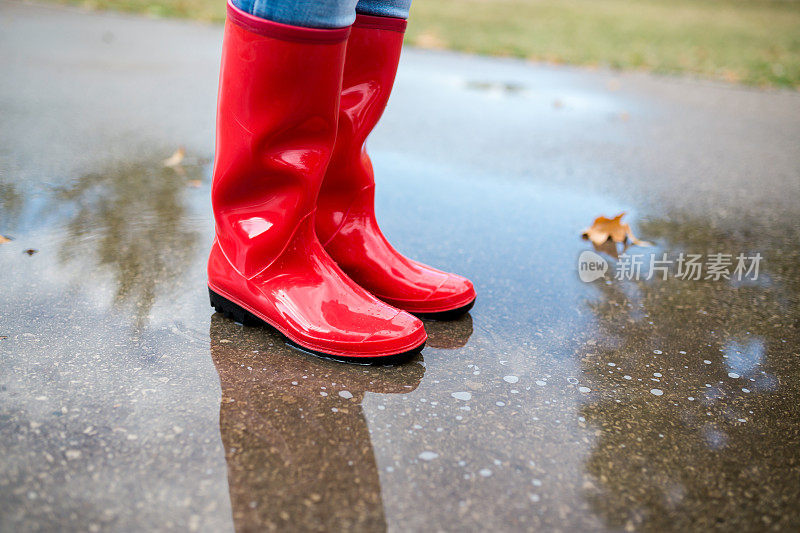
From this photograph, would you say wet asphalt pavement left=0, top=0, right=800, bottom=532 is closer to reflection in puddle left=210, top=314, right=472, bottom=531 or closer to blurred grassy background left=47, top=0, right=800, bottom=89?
reflection in puddle left=210, top=314, right=472, bottom=531

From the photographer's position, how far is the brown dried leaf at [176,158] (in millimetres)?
2667

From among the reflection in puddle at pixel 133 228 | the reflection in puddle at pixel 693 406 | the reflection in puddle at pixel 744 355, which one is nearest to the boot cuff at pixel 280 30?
the reflection in puddle at pixel 133 228

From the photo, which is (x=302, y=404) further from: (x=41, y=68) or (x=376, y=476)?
(x=41, y=68)

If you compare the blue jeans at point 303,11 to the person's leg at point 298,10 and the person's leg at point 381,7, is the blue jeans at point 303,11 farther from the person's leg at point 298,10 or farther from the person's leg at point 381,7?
the person's leg at point 381,7

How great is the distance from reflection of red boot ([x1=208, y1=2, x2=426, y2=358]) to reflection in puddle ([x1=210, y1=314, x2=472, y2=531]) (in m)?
0.05

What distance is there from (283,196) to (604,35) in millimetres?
8739

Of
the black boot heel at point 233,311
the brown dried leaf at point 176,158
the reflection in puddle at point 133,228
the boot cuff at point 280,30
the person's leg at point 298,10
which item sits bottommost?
the reflection in puddle at point 133,228

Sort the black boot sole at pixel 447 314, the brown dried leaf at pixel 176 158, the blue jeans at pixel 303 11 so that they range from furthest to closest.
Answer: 1. the brown dried leaf at pixel 176 158
2. the black boot sole at pixel 447 314
3. the blue jeans at pixel 303 11

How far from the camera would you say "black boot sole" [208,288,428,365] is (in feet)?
4.54

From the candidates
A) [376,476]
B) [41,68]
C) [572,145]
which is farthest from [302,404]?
[41,68]

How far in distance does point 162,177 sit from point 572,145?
6.60ft

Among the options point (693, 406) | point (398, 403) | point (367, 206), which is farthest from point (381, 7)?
point (693, 406)

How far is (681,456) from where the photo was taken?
3.89ft

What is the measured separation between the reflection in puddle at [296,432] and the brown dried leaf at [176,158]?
4.34ft
